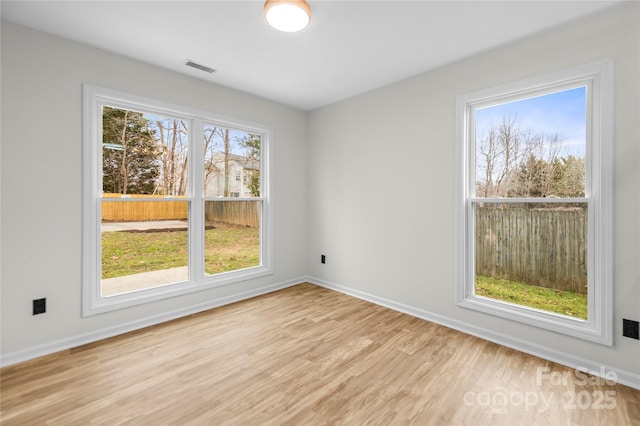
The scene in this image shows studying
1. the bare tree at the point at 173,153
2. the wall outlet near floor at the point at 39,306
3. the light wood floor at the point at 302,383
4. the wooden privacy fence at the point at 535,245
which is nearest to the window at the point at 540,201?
the wooden privacy fence at the point at 535,245

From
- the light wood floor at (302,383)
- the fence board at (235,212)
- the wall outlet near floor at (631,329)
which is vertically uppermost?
the fence board at (235,212)

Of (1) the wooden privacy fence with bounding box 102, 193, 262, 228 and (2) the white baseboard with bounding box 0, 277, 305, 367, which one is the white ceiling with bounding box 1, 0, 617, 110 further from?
(2) the white baseboard with bounding box 0, 277, 305, 367

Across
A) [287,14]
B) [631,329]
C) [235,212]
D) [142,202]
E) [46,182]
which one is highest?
[287,14]

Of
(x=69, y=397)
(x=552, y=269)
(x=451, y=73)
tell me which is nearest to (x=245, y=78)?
(x=451, y=73)

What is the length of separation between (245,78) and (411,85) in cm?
190

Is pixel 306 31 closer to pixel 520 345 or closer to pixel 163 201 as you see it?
pixel 163 201

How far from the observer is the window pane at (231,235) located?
3.46 m

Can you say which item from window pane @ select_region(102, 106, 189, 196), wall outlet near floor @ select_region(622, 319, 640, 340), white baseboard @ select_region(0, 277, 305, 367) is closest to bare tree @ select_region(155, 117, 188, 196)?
window pane @ select_region(102, 106, 189, 196)

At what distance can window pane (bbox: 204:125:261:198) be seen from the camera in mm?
3453

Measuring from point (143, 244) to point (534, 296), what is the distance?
151 inches

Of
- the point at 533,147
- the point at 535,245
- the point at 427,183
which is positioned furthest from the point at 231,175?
the point at 535,245

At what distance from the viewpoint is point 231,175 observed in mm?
3695

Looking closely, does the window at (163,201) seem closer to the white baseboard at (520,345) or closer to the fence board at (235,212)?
the fence board at (235,212)

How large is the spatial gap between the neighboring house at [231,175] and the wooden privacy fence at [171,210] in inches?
5.0
